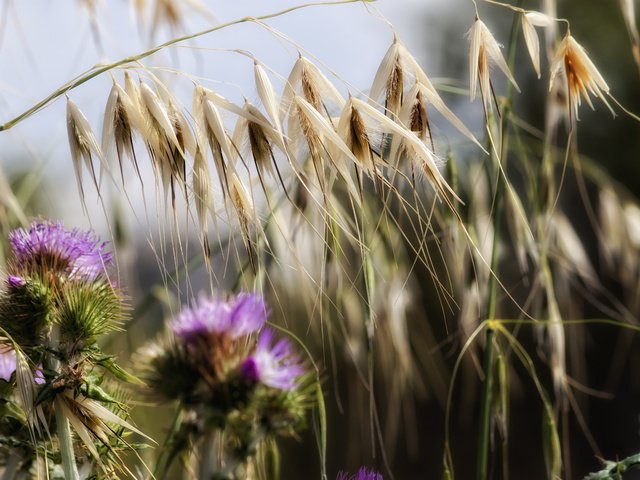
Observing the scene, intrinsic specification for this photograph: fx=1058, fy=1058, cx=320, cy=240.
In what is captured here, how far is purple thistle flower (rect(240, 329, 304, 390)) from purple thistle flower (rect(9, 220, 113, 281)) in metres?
0.19

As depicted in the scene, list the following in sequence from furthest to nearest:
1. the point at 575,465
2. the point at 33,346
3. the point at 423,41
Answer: the point at 423,41
the point at 575,465
the point at 33,346

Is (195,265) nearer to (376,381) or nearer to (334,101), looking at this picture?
(334,101)

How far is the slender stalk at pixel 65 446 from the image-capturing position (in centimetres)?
88

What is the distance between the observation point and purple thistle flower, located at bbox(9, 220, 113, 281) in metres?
1.07

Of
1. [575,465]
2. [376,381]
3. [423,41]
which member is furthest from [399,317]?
[423,41]

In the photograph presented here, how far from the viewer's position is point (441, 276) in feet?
23.8

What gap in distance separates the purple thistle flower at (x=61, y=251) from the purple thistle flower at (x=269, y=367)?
0.19m

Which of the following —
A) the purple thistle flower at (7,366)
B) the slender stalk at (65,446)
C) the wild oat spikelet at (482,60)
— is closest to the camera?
the slender stalk at (65,446)

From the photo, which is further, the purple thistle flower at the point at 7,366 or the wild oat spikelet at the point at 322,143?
the purple thistle flower at the point at 7,366

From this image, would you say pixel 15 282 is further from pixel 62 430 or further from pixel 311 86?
pixel 311 86

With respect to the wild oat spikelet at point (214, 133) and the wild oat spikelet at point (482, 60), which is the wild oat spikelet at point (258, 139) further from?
the wild oat spikelet at point (482, 60)

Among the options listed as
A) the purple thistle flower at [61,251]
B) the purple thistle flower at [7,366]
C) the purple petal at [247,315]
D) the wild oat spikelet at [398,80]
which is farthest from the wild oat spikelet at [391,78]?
the purple thistle flower at [7,366]

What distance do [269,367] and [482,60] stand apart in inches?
13.9

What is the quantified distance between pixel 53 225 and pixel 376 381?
5408 mm
